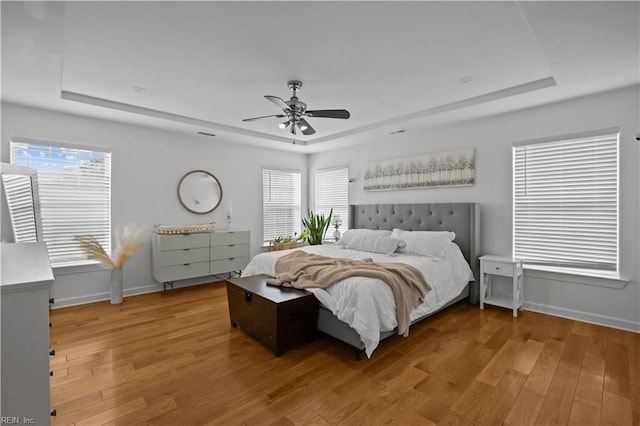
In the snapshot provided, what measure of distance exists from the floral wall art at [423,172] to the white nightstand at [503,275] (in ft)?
3.79

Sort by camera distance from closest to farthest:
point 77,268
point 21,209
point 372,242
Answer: point 21,209
point 77,268
point 372,242

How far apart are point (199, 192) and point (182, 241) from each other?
3.16 feet

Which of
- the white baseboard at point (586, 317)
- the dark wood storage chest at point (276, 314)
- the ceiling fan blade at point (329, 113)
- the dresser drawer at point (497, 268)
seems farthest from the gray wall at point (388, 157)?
the dark wood storage chest at point (276, 314)

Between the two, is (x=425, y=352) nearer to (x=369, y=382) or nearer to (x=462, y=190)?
(x=369, y=382)

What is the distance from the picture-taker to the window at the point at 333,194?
19.8 feet

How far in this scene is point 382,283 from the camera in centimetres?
271

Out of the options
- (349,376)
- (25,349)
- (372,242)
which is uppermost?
(372,242)

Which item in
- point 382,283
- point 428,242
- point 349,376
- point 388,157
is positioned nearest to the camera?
point 349,376

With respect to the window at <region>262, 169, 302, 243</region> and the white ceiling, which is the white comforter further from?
the window at <region>262, 169, 302, 243</region>

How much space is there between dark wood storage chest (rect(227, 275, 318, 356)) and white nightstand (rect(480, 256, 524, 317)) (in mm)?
2291

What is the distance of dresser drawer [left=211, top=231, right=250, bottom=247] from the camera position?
192 inches

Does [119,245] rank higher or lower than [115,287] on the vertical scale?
higher

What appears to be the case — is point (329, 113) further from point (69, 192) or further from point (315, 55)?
point (69, 192)

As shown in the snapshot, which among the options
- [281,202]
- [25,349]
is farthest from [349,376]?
[281,202]
